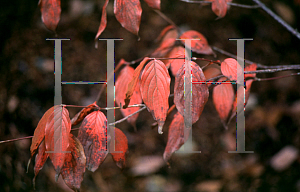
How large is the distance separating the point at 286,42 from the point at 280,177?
574 mm

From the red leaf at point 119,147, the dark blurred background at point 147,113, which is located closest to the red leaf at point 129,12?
the red leaf at point 119,147

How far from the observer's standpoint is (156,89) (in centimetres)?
28

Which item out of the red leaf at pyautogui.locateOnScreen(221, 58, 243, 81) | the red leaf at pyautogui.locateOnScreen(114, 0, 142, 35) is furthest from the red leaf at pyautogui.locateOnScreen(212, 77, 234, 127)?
the red leaf at pyautogui.locateOnScreen(114, 0, 142, 35)

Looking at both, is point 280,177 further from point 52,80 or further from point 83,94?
point 52,80

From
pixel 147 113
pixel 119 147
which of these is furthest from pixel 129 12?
pixel 147 113

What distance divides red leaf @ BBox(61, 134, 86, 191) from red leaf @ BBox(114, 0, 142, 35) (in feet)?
0.65

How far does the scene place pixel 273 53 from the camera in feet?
2.78

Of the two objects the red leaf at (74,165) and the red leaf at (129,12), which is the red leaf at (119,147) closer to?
the red leaf at (74,165)

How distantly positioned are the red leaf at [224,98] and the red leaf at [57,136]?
30cm

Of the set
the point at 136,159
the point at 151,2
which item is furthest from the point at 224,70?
the point at 136,159

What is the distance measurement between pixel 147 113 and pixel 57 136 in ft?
1.76

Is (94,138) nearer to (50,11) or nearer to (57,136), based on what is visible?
(57,136)

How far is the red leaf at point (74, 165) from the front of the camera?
0.30 metres

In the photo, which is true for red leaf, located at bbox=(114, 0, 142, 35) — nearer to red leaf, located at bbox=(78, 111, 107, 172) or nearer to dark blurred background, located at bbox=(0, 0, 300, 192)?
red leaf, located at bbox=(78, 111, 107, 172)
